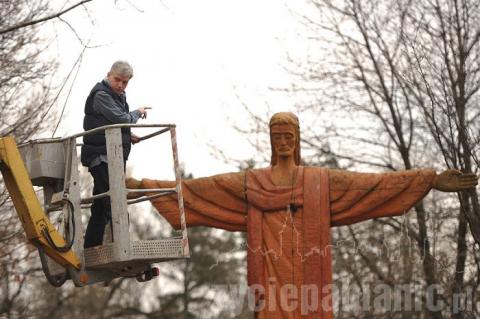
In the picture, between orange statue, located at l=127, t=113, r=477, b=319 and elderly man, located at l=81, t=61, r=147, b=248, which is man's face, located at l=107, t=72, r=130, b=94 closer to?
elderly man, located at l=81, t=61, r=147, b=248

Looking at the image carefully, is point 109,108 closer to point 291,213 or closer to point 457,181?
point 291,213

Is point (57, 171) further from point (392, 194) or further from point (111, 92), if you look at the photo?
point (392, 194)

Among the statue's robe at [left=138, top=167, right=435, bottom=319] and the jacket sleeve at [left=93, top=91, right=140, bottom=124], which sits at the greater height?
the jacket sleeve at [left=93, top=91, right=140, bottom=124]

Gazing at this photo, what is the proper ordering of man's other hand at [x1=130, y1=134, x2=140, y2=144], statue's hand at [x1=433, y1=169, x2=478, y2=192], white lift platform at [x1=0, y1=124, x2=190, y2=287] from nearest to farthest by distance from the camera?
white lift platform at [x1=0, y1=124, x2=190, y2=287] < man's other hand at [x1=130, y1=134, x2=140, y2=144] < statue's hand at [x1=433, y1=169, x2=478, y2=192]

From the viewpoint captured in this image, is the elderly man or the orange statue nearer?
the elderly man

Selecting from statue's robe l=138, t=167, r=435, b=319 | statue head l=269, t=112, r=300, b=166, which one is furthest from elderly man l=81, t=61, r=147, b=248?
statue head l=269, t=112, r=300, b=166

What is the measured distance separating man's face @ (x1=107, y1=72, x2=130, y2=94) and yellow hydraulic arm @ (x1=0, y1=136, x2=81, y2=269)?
3.52 ft

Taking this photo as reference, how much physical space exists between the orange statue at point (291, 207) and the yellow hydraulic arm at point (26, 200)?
149 cm

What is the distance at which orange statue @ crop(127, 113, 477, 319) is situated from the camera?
13.9 metres

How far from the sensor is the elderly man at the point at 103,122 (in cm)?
1317

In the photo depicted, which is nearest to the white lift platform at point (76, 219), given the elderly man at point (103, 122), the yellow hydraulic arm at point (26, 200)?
the yellow hydraulic arm at point (26, 200)

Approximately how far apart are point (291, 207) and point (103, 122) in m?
2.14

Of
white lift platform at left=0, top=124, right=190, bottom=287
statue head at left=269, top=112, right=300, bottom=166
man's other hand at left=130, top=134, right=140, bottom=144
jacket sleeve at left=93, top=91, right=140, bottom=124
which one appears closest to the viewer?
white lift platform at left=0, top=124, right=190, bottom=287

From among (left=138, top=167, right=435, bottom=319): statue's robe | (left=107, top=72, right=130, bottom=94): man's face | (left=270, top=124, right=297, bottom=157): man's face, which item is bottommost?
(left=138, top=167, right=435, bottom=319): statue's robe
